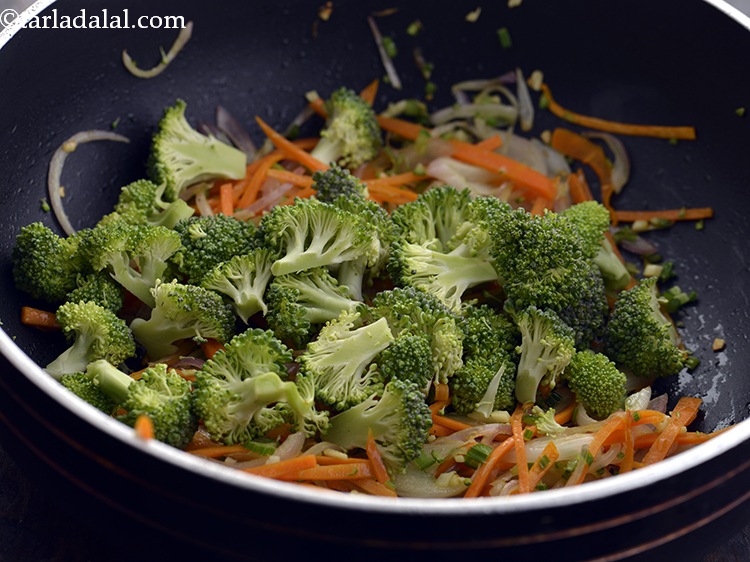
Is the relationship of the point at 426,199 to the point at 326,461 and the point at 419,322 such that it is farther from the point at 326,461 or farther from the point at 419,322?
the point at 326,461

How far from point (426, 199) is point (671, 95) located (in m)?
1.10

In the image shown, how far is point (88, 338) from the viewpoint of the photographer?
243 centimetres

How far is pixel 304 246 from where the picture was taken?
8.33ft

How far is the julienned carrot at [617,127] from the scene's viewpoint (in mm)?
3146

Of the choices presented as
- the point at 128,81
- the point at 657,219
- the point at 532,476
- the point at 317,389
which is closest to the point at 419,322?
the point at 317,389

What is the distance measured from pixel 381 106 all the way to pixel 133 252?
1.30 m

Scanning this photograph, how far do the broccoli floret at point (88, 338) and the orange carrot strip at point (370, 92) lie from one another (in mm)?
1412

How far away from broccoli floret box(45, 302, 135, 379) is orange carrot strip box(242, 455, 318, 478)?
0.58 metres

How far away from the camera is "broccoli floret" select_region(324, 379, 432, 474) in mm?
2193

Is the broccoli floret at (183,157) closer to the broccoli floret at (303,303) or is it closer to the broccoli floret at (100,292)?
the broccoli floret at (100,292)

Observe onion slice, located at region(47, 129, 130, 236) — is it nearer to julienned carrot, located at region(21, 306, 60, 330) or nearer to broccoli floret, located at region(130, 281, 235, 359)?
julienned carrot, located at region(21, 306, 60, 330)

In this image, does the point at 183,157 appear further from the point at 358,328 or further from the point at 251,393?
the point at 251,393

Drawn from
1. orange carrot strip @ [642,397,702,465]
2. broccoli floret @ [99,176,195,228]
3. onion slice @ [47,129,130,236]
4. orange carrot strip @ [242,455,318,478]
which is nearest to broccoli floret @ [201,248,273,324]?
broccoli floret @ [99,176,195,228]

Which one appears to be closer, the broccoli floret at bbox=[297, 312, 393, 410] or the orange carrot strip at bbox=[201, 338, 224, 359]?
the broccoli floret at bbox=[297, 312, 393, 410]
